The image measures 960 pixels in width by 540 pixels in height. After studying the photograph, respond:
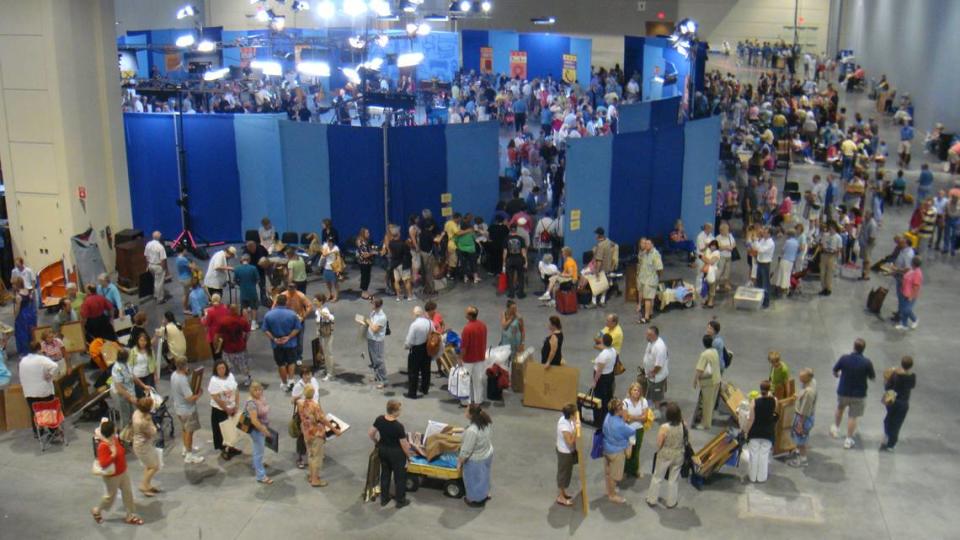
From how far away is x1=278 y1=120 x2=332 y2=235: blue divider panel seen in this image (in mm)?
18062

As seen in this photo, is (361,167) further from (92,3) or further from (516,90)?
(516,90)

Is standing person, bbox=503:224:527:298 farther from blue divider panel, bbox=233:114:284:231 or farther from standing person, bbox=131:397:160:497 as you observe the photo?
standing person, bbox=131:397:160:497

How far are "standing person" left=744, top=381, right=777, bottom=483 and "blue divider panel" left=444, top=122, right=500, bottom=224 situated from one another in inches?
367

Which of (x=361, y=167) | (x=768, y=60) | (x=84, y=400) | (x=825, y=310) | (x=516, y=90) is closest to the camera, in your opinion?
(x=84, y=400)

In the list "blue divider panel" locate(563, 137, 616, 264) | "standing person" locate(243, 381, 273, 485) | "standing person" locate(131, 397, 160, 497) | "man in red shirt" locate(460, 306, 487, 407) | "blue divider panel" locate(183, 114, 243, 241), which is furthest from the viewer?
"blue divider panel" locate(183, 114, 243, 241)

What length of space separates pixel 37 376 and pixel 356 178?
8229 mm

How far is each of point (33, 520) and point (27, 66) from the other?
30.0 feet

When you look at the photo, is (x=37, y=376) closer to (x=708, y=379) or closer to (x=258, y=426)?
(x=258, y=426)

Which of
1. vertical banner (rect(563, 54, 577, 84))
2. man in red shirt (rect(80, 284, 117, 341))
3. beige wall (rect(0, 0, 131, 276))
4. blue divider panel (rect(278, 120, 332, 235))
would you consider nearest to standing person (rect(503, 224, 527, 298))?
blue divider panel (rect(278, 120, 332, 235))

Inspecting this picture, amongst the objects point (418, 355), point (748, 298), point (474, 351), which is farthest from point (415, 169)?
point (474, 351)

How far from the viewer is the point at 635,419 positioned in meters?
10.1

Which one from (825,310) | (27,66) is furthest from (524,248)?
(27,66)

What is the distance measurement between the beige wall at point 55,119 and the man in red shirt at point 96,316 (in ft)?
12.2

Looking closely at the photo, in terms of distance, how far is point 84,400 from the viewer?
38.4ft
